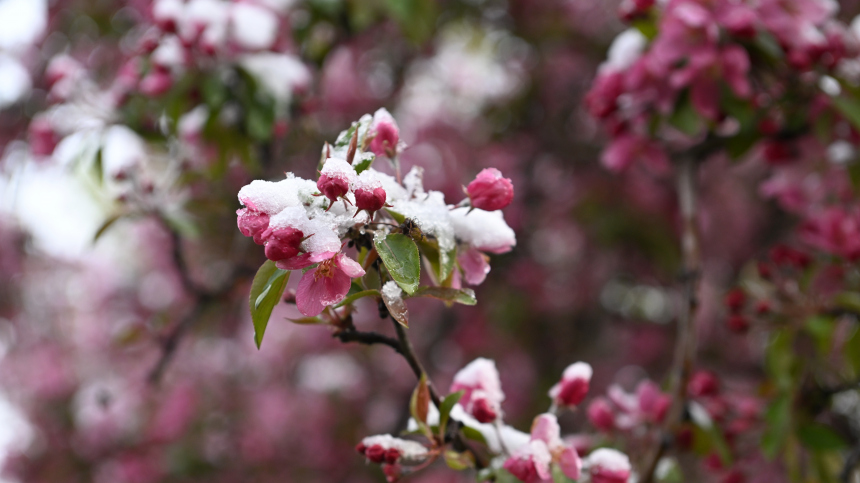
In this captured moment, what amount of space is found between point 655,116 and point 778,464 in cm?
107

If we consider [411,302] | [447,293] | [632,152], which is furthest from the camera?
[411,302]

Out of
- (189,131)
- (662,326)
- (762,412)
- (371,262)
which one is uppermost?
(371,262)

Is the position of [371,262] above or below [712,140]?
above

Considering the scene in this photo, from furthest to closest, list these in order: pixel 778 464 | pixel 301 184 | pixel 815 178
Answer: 1. pixel 778 464
2. pixel 815 178
3. pixel 301 184

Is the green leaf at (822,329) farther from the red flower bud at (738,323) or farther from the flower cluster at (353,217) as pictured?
the flower cluster at (353,217)

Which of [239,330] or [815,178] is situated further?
[239,330]

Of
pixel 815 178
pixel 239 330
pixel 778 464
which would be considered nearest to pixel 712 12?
pixel 815 178

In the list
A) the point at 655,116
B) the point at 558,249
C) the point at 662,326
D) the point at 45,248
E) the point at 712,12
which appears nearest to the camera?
the point at 712,12

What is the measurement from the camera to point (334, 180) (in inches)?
21.5

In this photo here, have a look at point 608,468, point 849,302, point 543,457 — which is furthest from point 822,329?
point 543,457

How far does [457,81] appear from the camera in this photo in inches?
140

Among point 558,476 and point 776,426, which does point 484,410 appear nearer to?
point 558,476

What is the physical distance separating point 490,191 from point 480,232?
8cm

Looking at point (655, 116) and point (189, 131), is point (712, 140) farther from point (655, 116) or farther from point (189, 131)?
point (189, 131)
